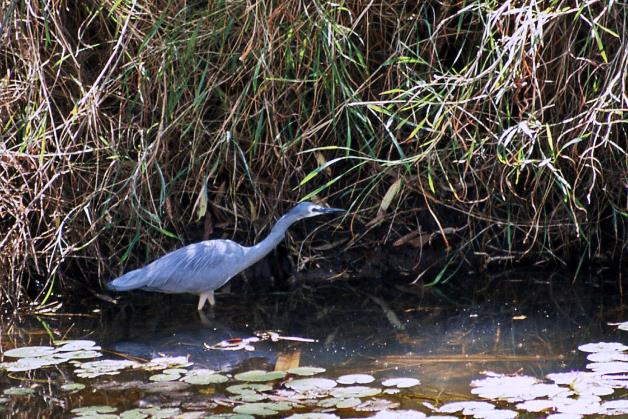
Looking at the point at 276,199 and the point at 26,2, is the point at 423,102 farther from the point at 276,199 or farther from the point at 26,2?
the point at 26,2

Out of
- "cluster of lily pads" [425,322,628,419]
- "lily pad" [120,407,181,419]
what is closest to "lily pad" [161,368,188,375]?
"lily pad" [120,407,181,419]

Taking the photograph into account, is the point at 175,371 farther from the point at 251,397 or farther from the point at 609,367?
the point at 609,367

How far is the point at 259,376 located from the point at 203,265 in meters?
1.11

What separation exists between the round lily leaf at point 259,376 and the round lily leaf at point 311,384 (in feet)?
0.25

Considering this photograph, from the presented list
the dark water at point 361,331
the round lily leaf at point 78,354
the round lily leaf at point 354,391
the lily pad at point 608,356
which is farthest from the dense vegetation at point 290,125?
the round lily leaf at point 354,391

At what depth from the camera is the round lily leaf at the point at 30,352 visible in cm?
407

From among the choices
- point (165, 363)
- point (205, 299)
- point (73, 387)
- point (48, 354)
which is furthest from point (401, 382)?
point (205, 299)

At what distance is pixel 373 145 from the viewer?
504cm

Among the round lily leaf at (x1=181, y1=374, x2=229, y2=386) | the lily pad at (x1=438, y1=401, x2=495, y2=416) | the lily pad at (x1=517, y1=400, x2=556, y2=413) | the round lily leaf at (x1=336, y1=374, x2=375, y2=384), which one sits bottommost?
the lily pad at (x1=517, y1=400, x2=556, y2=413)

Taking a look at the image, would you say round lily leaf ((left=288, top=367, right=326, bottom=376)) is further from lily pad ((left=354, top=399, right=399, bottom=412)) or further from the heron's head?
the heron's head

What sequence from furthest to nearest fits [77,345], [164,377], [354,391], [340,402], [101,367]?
1. [77,345]
2. [101,367]
3. [164,377]
4. [354,391]
5. [340,402]

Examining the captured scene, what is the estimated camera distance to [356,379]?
3.67m

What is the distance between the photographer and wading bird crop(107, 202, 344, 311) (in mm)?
4691

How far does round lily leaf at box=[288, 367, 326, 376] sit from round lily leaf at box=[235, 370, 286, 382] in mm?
44
